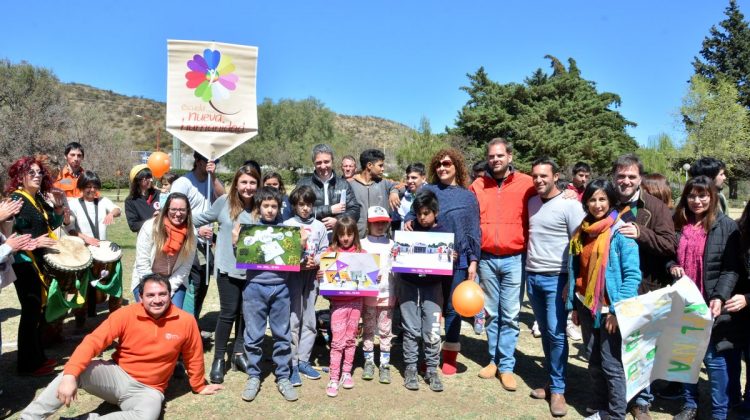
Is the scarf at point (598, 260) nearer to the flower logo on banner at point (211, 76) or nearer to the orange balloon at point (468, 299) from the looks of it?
the orange balloon at point (468, 299)

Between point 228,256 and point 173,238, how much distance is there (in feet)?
1.89

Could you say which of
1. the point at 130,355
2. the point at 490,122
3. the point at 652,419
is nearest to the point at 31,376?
the point at 130,355

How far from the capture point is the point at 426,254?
200 inches

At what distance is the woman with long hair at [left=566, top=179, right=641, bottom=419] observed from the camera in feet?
13.8

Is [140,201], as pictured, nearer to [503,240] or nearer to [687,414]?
[503,240]

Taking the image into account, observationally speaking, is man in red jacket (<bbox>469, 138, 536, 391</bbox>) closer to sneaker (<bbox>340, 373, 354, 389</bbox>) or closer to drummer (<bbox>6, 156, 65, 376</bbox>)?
sneaker (<bbox>340, 373, 354, 389</bbox>)

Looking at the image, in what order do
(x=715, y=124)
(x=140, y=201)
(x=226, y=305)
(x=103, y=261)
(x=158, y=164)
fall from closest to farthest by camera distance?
(x=226, y=305) < (x=103, y=261) < (x=140, y=201) < (x=158, y=164) < (x=715, y=124)

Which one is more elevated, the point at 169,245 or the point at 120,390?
the point at 169,245

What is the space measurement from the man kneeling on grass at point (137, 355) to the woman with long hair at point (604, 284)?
3.57 meters

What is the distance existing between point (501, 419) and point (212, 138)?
172 inches

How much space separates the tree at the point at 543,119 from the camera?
41.5 meters

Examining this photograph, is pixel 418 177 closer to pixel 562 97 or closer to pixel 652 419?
pixel 652 419

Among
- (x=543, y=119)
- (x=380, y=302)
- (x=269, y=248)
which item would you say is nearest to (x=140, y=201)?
(x=269, y=248)

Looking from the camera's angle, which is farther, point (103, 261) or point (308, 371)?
point (103, 261)
